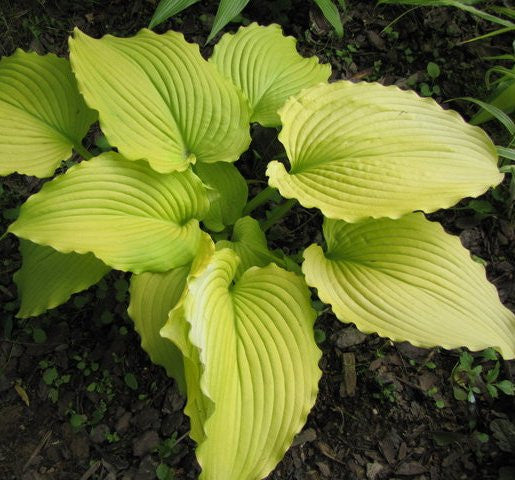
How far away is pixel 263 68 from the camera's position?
1722mm

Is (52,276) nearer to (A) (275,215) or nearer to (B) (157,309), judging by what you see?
(B) (157,309)

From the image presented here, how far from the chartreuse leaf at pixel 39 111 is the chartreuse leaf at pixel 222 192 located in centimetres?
38

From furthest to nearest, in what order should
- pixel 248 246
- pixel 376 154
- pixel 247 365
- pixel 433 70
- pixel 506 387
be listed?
pixel 433 70
pixel 506 387
pixel 248 246
pixel 376 154
pixel 247 365

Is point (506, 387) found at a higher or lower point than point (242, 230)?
lower

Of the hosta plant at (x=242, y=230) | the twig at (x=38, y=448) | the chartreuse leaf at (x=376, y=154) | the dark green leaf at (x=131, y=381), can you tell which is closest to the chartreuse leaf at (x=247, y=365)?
the hosta plant at (x=242, y=230)

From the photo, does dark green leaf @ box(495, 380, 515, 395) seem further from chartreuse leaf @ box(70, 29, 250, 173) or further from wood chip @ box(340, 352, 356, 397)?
chartreuse leaf @ box(70, 29, 250, 173)

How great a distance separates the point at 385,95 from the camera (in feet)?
4.71

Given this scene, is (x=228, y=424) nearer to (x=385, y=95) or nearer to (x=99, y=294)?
(x=99, y=294)

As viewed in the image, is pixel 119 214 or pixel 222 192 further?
pixel 222 192

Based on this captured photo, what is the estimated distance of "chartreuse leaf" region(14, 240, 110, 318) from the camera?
1453 millimetres

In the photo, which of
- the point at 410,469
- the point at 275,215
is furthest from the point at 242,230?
the point at 410,469

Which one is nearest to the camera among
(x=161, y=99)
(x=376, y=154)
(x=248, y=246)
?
(x=376, y=154)

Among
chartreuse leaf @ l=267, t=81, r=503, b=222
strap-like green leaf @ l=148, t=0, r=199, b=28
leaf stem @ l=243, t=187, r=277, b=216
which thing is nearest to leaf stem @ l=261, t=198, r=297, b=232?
leaf stem @ l=243, t=187, r=277, b=216

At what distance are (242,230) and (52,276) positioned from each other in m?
0.57
